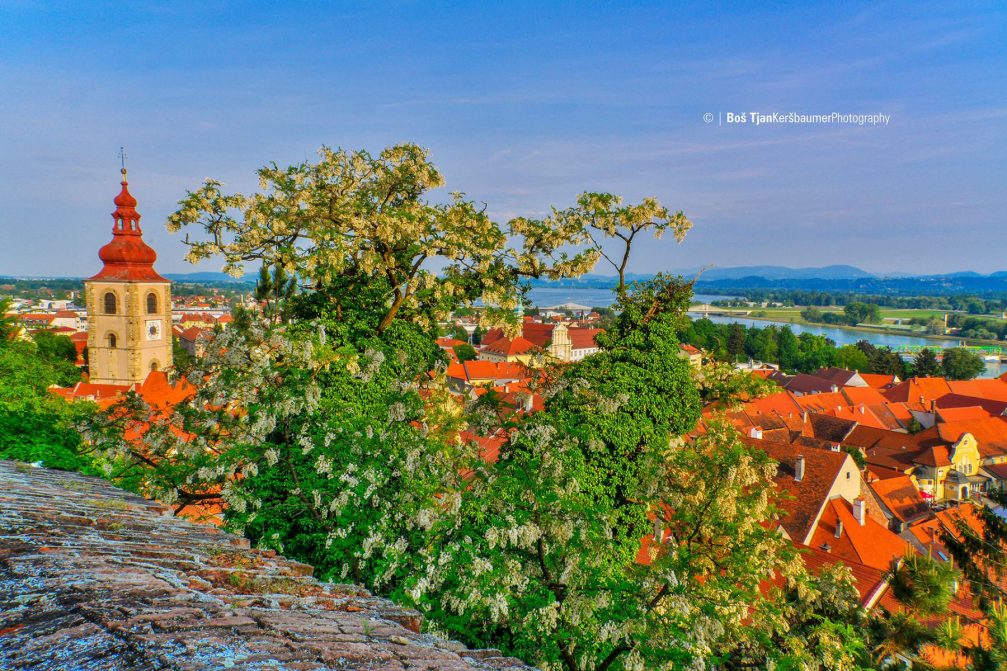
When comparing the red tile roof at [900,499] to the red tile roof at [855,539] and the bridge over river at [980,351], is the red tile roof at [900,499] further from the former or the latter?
the bridge over river at [980,351]

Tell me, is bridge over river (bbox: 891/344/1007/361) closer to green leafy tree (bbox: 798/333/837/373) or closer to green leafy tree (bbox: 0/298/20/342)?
green leafy tree (bbox: 798/333/837/373)

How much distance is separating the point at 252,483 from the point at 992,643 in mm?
10875

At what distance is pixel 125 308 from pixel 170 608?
57.4 m

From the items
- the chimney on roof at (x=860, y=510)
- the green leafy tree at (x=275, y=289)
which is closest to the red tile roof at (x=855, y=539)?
the chimney on roof at (x=860, y=510)

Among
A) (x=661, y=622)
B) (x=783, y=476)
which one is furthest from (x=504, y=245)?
(x=783, y=476)

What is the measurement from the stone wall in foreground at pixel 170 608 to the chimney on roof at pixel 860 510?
22405 millimetres

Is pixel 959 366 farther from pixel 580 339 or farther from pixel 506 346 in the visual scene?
pixel 506 346

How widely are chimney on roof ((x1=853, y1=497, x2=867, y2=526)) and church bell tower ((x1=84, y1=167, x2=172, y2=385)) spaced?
163ft

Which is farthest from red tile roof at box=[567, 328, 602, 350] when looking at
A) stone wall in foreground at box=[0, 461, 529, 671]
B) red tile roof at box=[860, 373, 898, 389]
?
stone wall in foreground at box=[0, 461, 529, 671]

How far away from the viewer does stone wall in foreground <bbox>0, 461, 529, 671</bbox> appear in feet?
7.03

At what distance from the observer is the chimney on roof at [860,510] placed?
21625 millimetres

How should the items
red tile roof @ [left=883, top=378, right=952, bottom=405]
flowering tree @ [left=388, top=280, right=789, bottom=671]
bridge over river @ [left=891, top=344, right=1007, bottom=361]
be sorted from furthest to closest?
bridge over river @ [left=891, top=344, right=1007, bottom=361] → red tile roof @ [left=883, top=378, right=952, bottom=405] → flowering tree @ [left=388, top=280, right=789, bottom=671]

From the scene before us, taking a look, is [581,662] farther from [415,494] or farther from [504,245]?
[504,245]

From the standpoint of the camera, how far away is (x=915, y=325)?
199750mm
